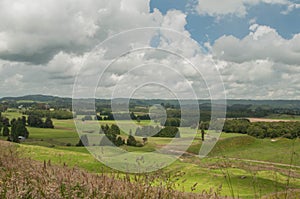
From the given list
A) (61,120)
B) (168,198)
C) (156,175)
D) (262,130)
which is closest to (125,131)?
(156,175)

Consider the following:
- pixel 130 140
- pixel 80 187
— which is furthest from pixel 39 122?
pixel 80 187

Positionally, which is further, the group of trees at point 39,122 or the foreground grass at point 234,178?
the group of trees at point 39,122

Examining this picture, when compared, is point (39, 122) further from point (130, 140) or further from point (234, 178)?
point (234, 178)

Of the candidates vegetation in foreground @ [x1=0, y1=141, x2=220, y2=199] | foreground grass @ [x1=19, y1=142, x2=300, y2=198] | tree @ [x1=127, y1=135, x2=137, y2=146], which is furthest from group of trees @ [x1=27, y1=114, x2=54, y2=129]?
vegetation in foreground @ [x1=0, y1=141, x2=220, y2=199]

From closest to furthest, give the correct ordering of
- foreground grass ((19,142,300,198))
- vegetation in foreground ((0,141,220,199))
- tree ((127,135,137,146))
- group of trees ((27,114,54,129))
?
1. vegetation in foreground ((0,141,220,199))
2. foreground grass ((19,142,300,198))
3. tree ((127,135,137,146))
4. group of trees ((27,114,54,129))

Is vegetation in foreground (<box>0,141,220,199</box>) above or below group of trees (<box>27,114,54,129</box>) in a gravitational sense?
above

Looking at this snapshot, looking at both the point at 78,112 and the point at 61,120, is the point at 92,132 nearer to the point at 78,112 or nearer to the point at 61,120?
the point at 78,112

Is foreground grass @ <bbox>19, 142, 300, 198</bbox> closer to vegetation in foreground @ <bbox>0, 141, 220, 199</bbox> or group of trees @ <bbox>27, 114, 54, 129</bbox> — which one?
vegetation in foreground @ <bbox>0, 141, 220, 199</bbox>

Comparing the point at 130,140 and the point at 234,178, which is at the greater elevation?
the point at 130,140

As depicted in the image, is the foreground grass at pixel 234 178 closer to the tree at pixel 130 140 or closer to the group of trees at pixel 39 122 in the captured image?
the tree at pixel 130 140

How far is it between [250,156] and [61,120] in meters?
57.3

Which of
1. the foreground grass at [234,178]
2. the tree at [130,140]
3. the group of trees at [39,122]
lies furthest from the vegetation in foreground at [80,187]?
the group of trees at [39,122]

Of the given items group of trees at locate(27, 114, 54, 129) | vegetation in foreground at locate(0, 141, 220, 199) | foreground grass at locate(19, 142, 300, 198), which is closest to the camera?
vegetation in foreground at locate(0, 141, 220, 199)

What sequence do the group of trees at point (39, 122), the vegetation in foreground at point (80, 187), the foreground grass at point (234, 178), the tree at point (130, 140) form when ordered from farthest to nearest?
the group of trees at point (39, 122) < the tree at point (130, 140) < the foreground grass at point (234, 178) < the vegetation in foreground at point (80, 187)
